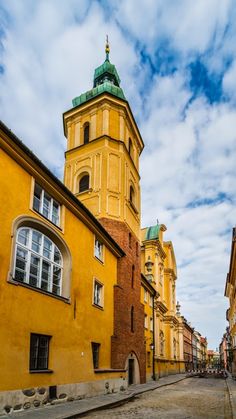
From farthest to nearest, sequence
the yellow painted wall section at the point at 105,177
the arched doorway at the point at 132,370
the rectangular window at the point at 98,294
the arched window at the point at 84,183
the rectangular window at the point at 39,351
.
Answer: the arched window at the point at 84,183
the yellow painted wall section at the point at 105,177
the arched doorway at the point at 132,370
the rectangular window at the point at 98,294
the rectangular window at the point at 39,351

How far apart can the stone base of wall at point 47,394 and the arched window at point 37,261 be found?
3.36 m

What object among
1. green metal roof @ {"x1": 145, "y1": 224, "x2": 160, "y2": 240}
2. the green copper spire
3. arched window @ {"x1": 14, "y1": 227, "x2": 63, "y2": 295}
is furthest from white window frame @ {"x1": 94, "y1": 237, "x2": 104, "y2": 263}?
green metal roof @ {"x1": 145, "y1": 224, "x2": 160, "y2": 240}

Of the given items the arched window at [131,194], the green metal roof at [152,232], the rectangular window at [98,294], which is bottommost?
Answer: the rectangular window at [98,294]

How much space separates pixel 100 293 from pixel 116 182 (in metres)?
8.60

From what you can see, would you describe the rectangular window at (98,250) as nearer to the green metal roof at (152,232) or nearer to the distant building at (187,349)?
the green metal roof at (152,232)

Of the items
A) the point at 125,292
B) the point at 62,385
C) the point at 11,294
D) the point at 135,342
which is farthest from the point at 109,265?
the point at 11,294

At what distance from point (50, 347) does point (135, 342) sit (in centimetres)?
1177

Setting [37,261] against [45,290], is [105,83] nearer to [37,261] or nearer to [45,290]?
[37,261]

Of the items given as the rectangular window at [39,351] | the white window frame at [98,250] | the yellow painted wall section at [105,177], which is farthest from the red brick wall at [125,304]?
the rectangular window at [39,351]

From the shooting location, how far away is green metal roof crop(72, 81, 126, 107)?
28.2 meters

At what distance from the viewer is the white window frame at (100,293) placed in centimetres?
1812

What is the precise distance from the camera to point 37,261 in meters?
13.1

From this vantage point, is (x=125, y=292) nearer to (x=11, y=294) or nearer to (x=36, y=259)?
(x=36, y=259)

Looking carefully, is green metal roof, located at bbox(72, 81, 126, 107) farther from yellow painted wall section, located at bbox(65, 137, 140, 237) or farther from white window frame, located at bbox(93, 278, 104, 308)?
white window frame, located at bbox(93, 278, 104, 308)
